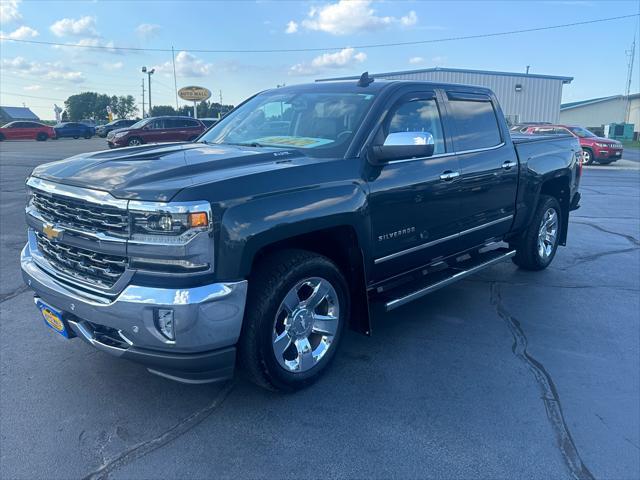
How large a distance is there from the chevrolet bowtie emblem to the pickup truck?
2 centimetres

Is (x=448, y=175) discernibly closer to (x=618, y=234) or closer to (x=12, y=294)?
(x=12, y=294)

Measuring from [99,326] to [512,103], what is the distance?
39.0m

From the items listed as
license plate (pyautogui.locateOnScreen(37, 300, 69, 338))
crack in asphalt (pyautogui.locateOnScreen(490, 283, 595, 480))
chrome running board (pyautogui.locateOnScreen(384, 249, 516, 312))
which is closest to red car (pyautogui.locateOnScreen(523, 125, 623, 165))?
chrome running board (pyautogui.locateOnScreen(384, 249, 516, 312))

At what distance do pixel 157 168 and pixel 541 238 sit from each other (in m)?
4.78

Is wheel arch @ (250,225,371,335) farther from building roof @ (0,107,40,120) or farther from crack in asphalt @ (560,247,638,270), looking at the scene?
building roof @ (0,107,40,120)

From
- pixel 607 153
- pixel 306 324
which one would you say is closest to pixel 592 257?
pixel 306 324

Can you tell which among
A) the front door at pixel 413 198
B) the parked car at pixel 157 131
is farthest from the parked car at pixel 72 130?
the front door at pixel 413 198

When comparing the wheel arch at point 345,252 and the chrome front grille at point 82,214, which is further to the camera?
the wheel arch at point 345,252

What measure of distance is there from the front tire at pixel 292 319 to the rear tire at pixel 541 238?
10.7 ft

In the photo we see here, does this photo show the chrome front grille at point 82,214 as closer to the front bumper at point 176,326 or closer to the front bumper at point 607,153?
the front bumper at point 176,326

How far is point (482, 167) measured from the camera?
4.79 m

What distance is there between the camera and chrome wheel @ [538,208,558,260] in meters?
6.20

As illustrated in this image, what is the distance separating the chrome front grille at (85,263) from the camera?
2.89 meters

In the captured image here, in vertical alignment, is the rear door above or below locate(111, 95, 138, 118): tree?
below
